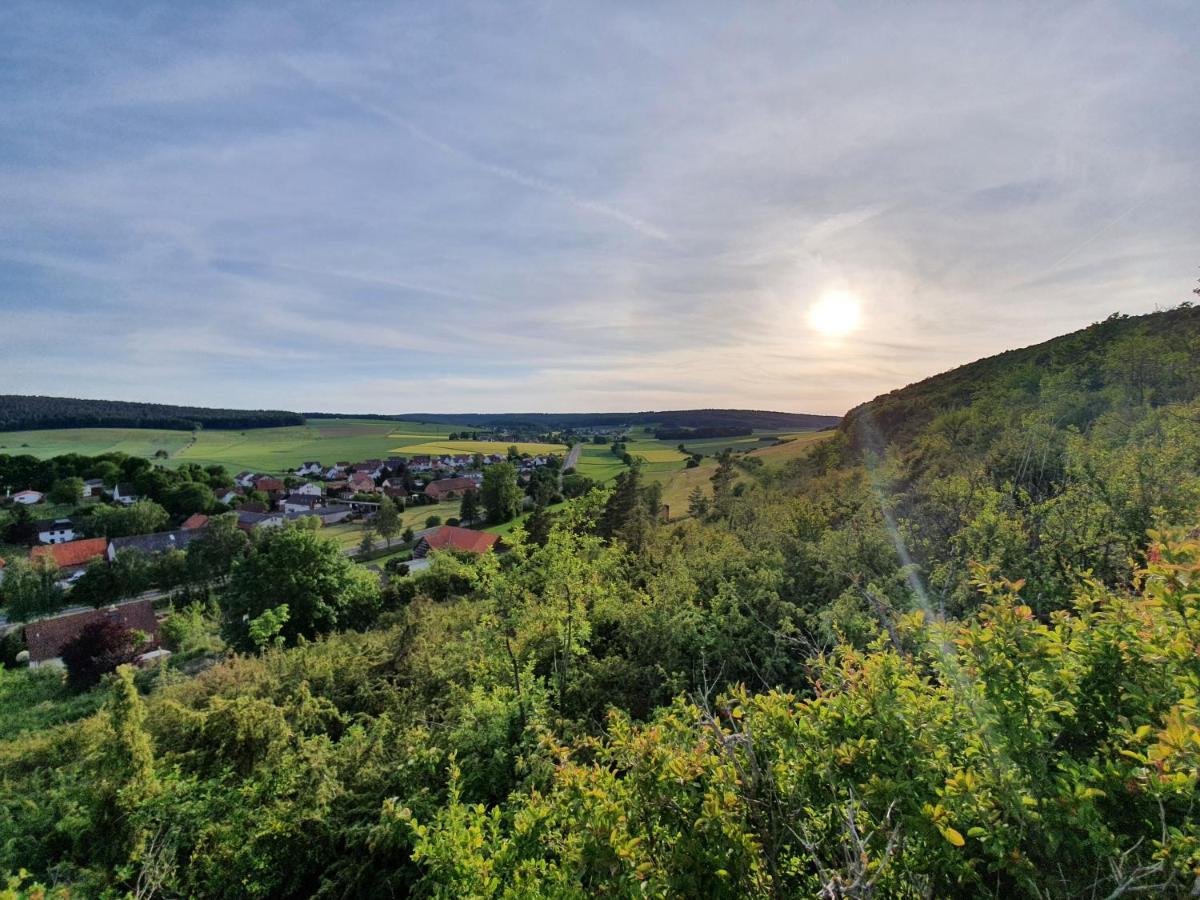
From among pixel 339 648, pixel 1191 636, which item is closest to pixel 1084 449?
pixel 1191 636

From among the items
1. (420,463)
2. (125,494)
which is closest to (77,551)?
(125,494)

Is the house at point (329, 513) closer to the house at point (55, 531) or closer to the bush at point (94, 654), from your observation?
the house at point (55, 531)

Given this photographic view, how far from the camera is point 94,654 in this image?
24734mm

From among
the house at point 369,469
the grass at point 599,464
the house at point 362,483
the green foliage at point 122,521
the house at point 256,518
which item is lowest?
the house at point 256,518

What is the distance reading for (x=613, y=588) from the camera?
13.0 meters

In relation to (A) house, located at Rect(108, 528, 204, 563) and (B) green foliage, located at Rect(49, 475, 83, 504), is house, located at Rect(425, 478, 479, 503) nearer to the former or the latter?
(A) house, located at Rect(108, 528, 204, 563)

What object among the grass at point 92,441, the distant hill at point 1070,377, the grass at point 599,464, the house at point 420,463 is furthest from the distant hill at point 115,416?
the distant hill at point 1070,377

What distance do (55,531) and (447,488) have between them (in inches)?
1773

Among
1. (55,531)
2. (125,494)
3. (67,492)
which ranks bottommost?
(55,531)

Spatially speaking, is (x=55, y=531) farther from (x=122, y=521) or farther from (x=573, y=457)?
(x=573, y=457)

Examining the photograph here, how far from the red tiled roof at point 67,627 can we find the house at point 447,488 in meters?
44.3

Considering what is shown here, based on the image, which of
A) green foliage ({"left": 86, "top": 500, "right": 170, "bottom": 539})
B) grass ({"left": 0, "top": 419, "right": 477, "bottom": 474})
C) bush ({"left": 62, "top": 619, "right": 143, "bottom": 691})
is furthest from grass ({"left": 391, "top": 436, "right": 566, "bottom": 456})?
bush ({"left": 62, "top": 619, "right": 143, "bottom": 691})

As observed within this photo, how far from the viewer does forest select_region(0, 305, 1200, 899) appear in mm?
2652

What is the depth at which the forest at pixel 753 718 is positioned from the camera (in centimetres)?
265
